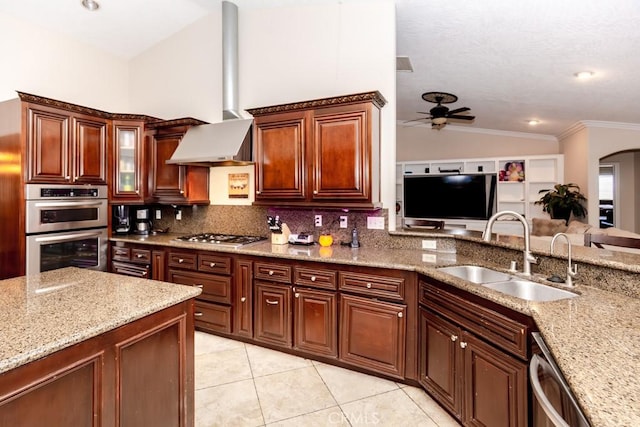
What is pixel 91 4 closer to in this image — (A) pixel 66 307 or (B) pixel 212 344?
(A) pixel 66 307

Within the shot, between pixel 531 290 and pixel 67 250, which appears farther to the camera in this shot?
pixel 67 250

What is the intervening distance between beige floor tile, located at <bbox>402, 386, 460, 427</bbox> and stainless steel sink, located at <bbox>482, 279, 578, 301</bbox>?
0.87 m

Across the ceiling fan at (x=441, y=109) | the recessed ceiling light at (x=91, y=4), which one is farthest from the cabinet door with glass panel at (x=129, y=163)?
the ceiling fan at (x=441, y=109)

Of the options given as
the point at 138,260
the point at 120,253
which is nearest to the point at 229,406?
the point at 138,260

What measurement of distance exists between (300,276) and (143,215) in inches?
100

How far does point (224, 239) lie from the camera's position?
3537 mm

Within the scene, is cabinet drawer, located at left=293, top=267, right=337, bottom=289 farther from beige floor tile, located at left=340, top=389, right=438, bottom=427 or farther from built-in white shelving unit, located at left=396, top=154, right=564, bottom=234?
built-in white shelving unit, located at left=396, top=154, right=564, bottom=234

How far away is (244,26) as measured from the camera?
3863mm

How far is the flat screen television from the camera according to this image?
677 cm

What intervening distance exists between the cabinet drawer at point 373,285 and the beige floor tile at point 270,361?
755 mm

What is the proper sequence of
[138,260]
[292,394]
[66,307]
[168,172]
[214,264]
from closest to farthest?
[66,307]
[292,394]
[214,264]
[138,260]
[168,172]

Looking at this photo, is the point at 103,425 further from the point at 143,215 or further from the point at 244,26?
the point at 244,26

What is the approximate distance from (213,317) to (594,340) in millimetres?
2905

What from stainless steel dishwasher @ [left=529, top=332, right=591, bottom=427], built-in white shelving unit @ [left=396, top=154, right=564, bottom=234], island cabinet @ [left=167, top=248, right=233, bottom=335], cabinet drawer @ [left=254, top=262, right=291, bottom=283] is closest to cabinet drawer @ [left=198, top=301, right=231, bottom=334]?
island cabinet @ [left=167, top=248, right=233, bottom=335]
